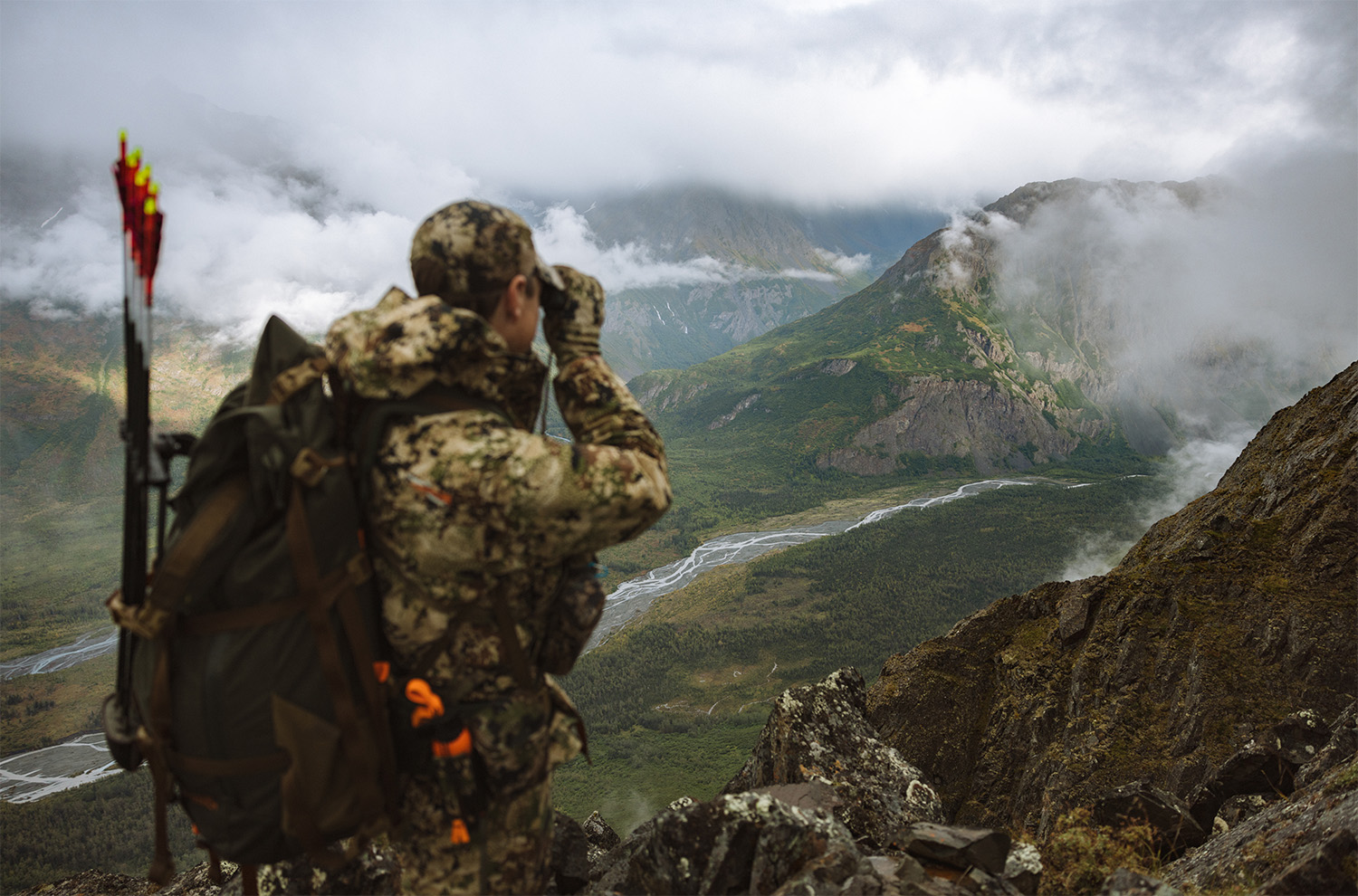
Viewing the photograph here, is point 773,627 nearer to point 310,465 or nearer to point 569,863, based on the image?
point 569,863

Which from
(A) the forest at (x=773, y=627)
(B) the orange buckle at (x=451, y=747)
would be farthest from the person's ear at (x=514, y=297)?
(A) the forest at (x=773, y=627)

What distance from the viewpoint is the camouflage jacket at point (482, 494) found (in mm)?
3037

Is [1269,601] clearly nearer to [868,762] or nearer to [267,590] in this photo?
[868,762]

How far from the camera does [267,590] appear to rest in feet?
10.2

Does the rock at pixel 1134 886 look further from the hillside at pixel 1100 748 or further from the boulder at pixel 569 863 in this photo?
the boulder at pixel 569 863

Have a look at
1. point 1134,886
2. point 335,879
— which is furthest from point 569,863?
point 1134,886

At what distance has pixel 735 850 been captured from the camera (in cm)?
620

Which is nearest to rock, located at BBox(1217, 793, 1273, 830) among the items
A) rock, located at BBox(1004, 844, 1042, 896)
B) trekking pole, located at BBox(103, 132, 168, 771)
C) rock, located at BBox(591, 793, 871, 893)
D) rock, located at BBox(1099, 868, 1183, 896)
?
rock, located at BBox(1004, 844, 1042, 896)

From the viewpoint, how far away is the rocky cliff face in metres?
10.4

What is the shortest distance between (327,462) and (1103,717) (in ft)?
44.8

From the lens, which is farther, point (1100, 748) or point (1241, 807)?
point (1100, 748)

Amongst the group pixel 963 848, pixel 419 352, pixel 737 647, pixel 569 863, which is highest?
pixel 419 352

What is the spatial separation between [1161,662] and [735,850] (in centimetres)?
1055

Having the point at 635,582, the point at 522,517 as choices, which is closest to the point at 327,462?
the point at 522,517
